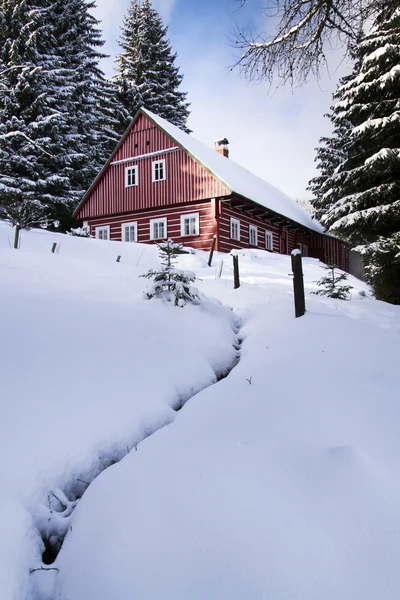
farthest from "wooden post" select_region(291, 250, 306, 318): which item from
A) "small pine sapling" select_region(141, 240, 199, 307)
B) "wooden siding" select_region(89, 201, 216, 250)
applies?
"wooden siding" select_region(89, 201, 216, 250)

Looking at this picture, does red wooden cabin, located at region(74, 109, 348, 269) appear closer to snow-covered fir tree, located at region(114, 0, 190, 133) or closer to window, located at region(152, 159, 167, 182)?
window, located at region(152, 159, 167, 182)

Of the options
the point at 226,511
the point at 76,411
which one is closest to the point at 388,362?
the point at 226,511

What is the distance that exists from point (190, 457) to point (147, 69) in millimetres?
Answer: 35058

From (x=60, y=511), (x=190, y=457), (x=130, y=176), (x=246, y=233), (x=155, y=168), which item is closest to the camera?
(x=60, y=511)

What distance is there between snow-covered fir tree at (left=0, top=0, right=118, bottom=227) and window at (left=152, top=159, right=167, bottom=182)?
5.28 m

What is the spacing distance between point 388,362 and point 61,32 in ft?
91.1

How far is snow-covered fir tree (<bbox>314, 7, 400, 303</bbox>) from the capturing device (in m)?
9.95

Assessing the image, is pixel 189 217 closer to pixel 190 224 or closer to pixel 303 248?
pixel 190 224

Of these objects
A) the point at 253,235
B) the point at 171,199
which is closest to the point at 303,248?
the point at 253,235

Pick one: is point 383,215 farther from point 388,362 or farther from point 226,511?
point 226,511

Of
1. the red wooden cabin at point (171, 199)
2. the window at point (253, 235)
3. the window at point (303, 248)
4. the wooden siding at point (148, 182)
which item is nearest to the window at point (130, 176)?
the red wooden cabin at point (171, 199)

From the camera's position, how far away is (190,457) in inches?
107

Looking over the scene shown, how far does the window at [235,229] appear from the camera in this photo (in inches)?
734

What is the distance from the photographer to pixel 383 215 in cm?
1131
